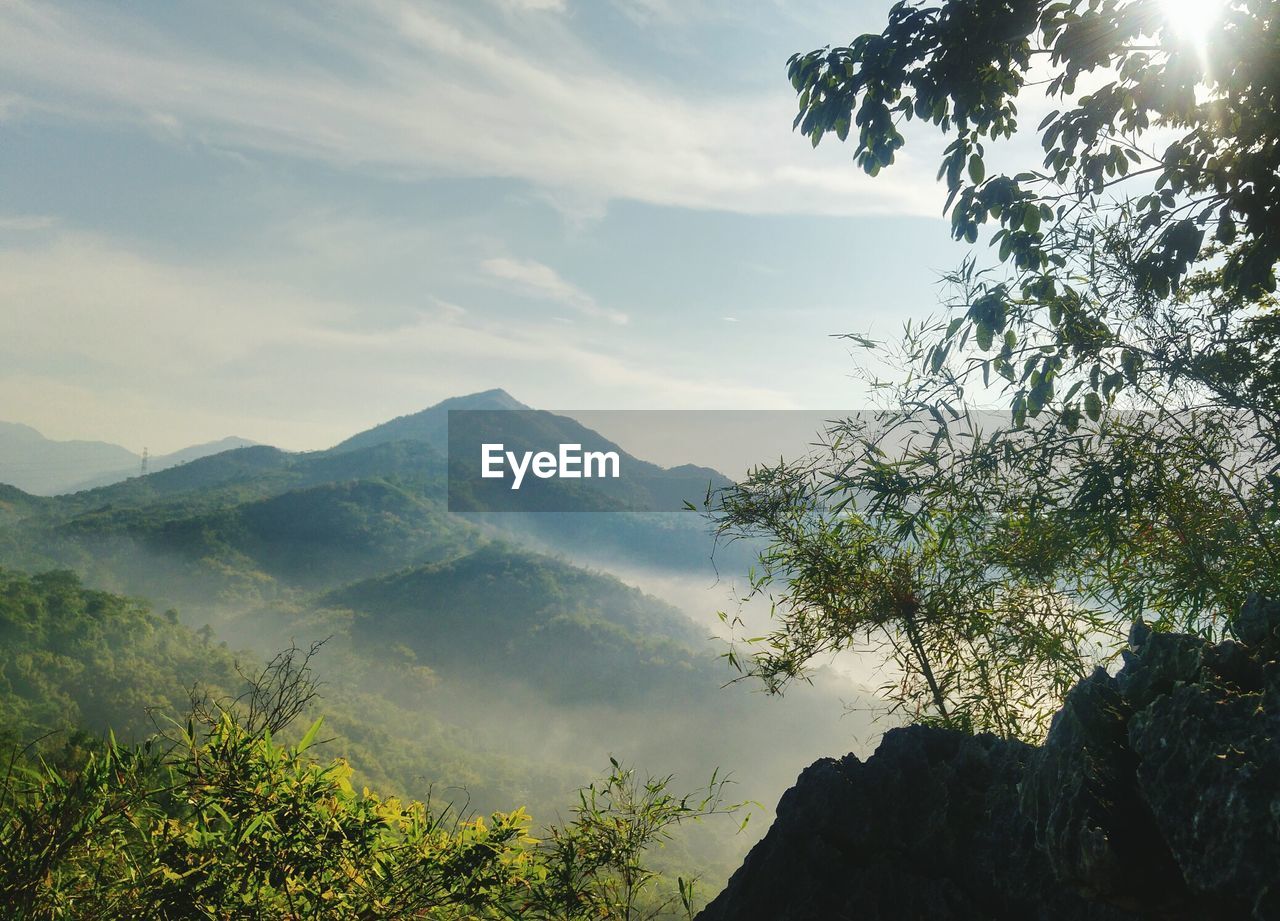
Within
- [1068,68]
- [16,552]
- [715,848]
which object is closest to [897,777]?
[1068,68]

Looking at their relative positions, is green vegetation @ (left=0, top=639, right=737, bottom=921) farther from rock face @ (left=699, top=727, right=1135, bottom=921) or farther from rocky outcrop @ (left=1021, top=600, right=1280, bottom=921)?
rocky outcrop @ (left=1021, top=600, right=1280, bottom=921)

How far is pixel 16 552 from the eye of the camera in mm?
78000

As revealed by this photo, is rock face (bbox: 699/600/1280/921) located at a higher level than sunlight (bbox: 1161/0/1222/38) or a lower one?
lower

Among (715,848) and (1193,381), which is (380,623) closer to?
(715,848)

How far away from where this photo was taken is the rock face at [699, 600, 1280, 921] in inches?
56.8

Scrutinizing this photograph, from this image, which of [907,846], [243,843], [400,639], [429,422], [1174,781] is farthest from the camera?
[429,422]

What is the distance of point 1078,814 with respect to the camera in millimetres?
1604

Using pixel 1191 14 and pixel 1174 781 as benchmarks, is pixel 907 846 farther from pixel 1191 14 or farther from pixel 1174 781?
pixel 1191 14

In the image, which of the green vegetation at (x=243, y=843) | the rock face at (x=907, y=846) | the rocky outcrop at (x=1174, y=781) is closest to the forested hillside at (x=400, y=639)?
the green vegetation at (x=243, y=843)

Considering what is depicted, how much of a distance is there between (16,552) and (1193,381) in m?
97.7

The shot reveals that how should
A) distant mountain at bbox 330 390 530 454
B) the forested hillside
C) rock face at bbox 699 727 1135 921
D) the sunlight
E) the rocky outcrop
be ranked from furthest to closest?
distant mountain at bbox 330 390 530 454 < the forested hillside < the sunlight < rock face at bbox 699 727 1135 921 < the rocky outcrop

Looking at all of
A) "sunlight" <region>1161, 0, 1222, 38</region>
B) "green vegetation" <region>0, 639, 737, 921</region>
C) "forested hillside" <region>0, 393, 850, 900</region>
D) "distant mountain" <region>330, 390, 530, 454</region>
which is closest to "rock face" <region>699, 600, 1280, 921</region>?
"green vegetation" <region>0, 639, 737, 921</region>

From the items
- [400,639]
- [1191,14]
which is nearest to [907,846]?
[1191,14]

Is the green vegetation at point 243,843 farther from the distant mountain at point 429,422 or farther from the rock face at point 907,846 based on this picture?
the distant mountain at point 429,422
